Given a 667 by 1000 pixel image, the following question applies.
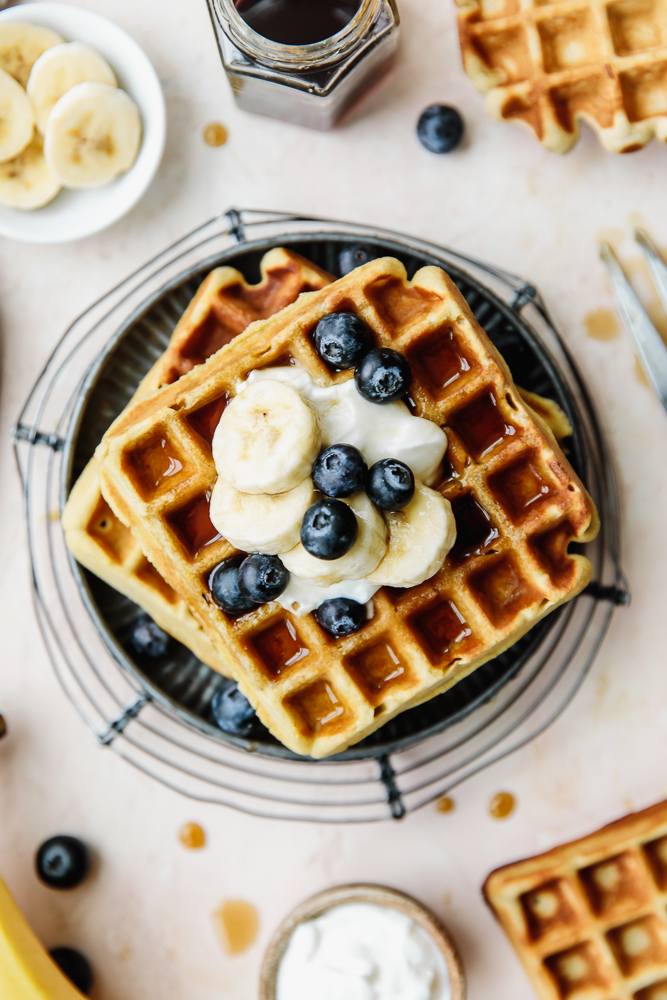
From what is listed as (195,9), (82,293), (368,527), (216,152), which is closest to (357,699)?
(368,527)

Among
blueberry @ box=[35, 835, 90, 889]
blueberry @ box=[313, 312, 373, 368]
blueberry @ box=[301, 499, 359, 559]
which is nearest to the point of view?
blueberry @ box=[301, 499, 359, 559]

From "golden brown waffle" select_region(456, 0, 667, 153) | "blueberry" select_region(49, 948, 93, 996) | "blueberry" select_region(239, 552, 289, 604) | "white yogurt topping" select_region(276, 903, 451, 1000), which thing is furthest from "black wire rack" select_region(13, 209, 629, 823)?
"blueberry" select_region(239, 552, 289, 604)

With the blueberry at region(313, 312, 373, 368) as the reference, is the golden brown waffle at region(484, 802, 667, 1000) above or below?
below

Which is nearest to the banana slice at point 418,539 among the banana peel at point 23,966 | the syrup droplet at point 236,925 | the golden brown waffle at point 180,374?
the golden brown waffle at point 180,374

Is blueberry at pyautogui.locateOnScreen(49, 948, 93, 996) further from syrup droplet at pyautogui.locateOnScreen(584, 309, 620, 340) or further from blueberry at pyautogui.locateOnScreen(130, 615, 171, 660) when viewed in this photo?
Answer: syrup droplet at pyautogui.locateOnScreen(584, 309, 620, 340)

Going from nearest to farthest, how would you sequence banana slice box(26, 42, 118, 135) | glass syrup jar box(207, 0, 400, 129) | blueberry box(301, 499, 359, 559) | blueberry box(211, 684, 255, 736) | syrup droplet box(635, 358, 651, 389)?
1. blueberry box(301, 499, 359, 559)
2. glass syrup jar box(207, 0, 400, 129)
3. blueberry box(211, 684, 255, 736)
4. banana slice box(26, 42, 118, 135)
5. syrup droplet box(635, 358, 651, 389)

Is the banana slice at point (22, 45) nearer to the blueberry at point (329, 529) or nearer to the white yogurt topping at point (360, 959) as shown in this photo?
the blueberry at point (329, 529)
